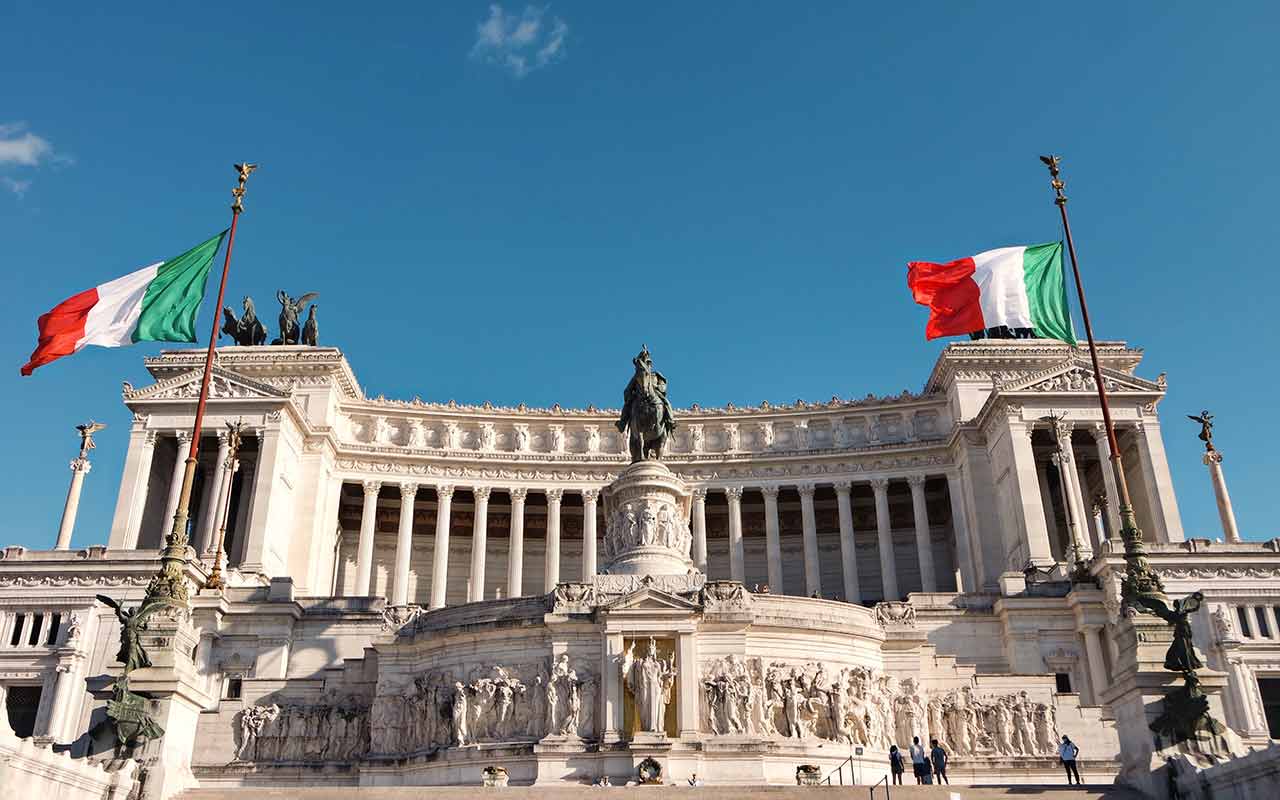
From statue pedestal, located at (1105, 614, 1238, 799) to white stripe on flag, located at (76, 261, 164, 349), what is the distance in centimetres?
3441

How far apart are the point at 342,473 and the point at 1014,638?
1816 inches

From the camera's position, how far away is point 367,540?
72.8 m

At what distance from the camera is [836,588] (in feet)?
260

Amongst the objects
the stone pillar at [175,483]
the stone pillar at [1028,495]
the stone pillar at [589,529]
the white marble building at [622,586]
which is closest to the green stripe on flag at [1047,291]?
the white marble building at [622,586]

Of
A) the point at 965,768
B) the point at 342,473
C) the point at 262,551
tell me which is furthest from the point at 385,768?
the point at 342,473

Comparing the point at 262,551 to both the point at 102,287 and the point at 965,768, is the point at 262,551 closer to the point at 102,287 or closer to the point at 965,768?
the point at 102,287

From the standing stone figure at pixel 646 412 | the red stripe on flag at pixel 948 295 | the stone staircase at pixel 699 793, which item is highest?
the red stripe on flag at pixel 948 295

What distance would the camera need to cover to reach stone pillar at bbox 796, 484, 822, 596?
73.9 meters

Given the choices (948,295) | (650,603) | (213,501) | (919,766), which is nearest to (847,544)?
(948,295)

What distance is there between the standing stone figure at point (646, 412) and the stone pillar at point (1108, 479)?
35.9 m

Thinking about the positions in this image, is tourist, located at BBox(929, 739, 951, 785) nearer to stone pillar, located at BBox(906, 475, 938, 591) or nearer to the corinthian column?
stone pillar, located at BBox(906, 475, 938, 591)

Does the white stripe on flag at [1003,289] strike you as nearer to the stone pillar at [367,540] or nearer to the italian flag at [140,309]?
the italian flag at [140,309]

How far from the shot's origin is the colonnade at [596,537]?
237 feet

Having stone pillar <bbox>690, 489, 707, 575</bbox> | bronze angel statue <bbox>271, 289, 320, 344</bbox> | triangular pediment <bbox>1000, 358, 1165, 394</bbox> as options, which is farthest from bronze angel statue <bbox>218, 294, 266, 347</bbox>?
triangular pediment <bbox>1000, 358, 1165, 394</bbox>
